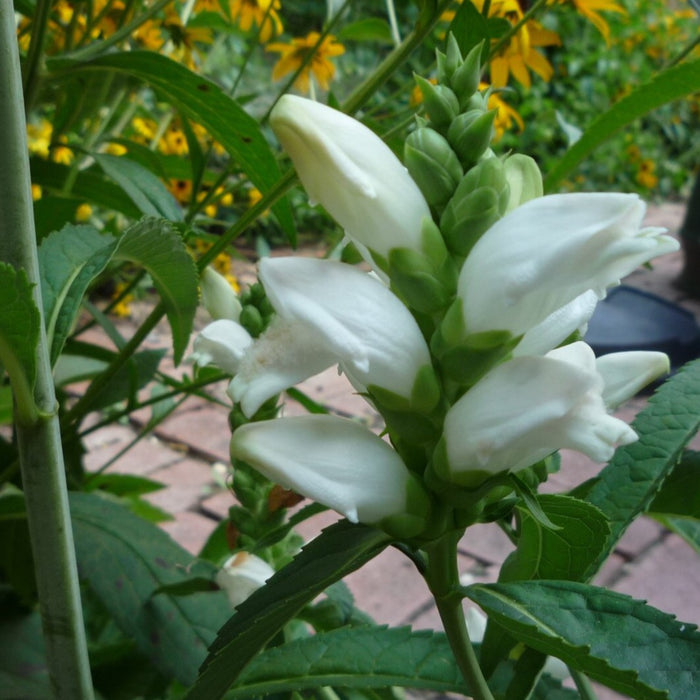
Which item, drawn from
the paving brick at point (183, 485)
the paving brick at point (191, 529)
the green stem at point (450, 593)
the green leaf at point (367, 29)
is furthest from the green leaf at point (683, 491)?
the paving brick at point (183, 485)

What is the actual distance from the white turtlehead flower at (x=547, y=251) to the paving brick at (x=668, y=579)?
1.28 m

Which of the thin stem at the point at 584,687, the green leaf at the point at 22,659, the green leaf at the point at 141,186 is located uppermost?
the green leaf at the point at 141,186

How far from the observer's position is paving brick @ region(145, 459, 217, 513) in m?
1.74

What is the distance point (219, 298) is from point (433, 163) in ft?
0.80

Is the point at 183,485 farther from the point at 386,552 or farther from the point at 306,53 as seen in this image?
the point at 306,53

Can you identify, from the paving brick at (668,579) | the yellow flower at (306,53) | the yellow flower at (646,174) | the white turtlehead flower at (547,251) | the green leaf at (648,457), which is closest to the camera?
the white turtlehead flower at (547,251)

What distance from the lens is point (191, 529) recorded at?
166 cm

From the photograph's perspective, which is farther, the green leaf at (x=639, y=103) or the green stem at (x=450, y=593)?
the green leaf at (x=639, y=103)

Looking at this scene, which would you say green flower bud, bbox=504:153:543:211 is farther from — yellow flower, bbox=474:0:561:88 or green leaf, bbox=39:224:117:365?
yellow flower, bbox=474:0:561:88

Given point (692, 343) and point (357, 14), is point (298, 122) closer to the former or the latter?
point (692, 343)

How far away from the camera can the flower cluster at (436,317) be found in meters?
0.26

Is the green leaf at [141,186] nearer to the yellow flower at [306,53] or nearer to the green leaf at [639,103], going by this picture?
the green leaf at [639,103]

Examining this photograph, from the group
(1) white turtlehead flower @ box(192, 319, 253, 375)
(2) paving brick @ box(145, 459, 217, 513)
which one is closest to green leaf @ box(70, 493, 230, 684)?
(1) white turtlehead flower @ box(192, 319, 253, 375)

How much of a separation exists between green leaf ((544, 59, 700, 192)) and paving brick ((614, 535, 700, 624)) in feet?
A: 3.67
